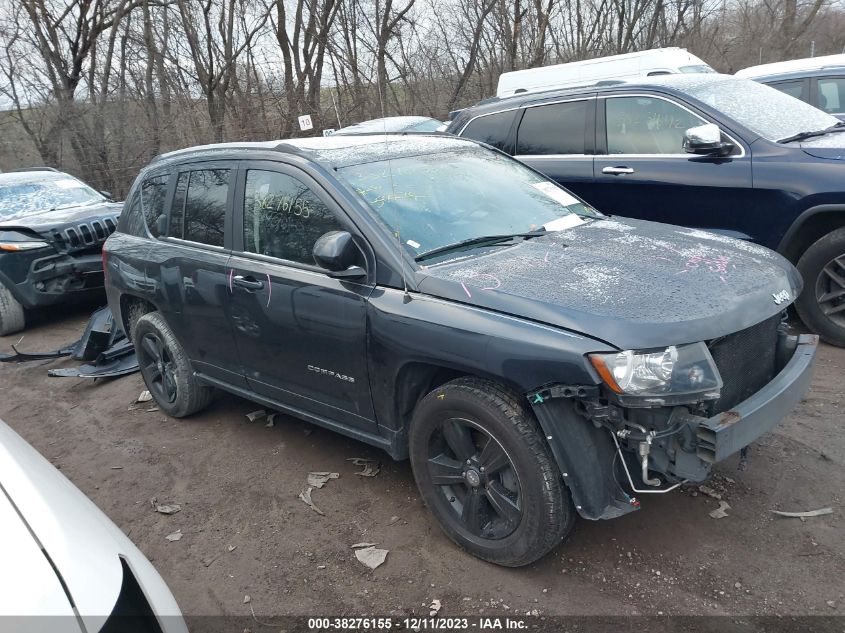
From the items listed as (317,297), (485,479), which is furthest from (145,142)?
(485,479)

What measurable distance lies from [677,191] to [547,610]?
3732 mm

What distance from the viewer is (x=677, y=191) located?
5266mm

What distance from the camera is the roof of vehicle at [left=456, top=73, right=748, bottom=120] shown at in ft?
18.2

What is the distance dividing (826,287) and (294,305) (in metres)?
3.76

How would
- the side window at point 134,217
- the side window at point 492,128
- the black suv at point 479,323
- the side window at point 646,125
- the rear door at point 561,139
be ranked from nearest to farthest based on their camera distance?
the black suv at point 479,323, the side window at point 134,217, the side window at point 646,125, the rear door at point 561,139, the side window at point 492,128

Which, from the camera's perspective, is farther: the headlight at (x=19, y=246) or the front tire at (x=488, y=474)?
the headlight at (x=19, y=246)

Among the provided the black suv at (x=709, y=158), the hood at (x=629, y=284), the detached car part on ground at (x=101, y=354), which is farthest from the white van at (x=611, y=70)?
the hood at (x=629, y=284)

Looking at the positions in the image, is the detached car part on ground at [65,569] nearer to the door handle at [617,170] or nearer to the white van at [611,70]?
the door handle at [617,170]

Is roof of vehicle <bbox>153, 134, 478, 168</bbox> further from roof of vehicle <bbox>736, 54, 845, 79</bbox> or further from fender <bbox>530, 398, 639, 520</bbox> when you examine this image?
roof of vehicle <bbox>736, 54, 845, 79</bbox>

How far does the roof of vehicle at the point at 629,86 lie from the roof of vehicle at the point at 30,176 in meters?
5.93

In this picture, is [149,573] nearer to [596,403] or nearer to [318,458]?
[596,403]

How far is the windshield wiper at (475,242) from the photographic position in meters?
3.11

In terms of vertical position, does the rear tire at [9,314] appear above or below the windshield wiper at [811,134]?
below

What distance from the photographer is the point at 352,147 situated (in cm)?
376
